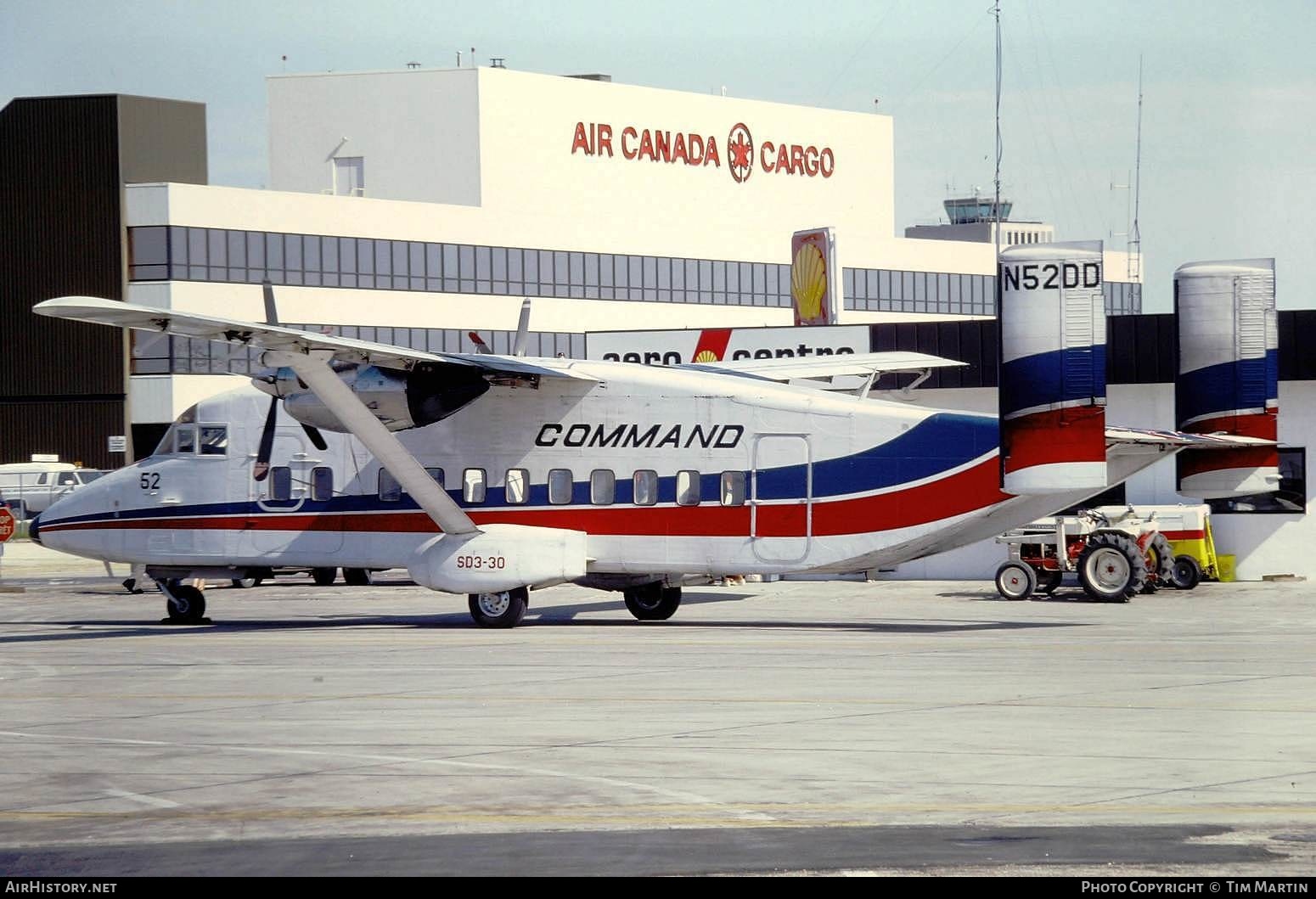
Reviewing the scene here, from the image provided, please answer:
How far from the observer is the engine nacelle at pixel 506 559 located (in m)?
25.1

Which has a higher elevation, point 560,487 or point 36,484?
point 560,487

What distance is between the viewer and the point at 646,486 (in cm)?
2547

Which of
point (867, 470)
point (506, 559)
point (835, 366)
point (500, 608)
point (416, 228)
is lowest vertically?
point (500, 608)

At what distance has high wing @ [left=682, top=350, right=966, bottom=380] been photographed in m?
28.7

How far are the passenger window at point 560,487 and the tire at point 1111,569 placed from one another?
10.8m

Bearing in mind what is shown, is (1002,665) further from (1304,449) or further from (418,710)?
(1304,449)

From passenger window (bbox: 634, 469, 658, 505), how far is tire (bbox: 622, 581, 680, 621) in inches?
92.5

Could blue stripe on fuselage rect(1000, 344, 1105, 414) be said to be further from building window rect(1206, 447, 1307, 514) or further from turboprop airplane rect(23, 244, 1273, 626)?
building window rect(1206, 447, 1307, 514)

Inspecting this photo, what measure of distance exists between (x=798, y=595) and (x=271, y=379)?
13.2 m

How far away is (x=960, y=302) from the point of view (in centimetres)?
9356

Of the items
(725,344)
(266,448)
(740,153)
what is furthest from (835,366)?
(740,153)

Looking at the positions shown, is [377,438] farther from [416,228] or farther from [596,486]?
[416,228]

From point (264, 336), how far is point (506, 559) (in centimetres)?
515

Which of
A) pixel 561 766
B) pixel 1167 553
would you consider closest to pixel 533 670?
pixel 561 766
